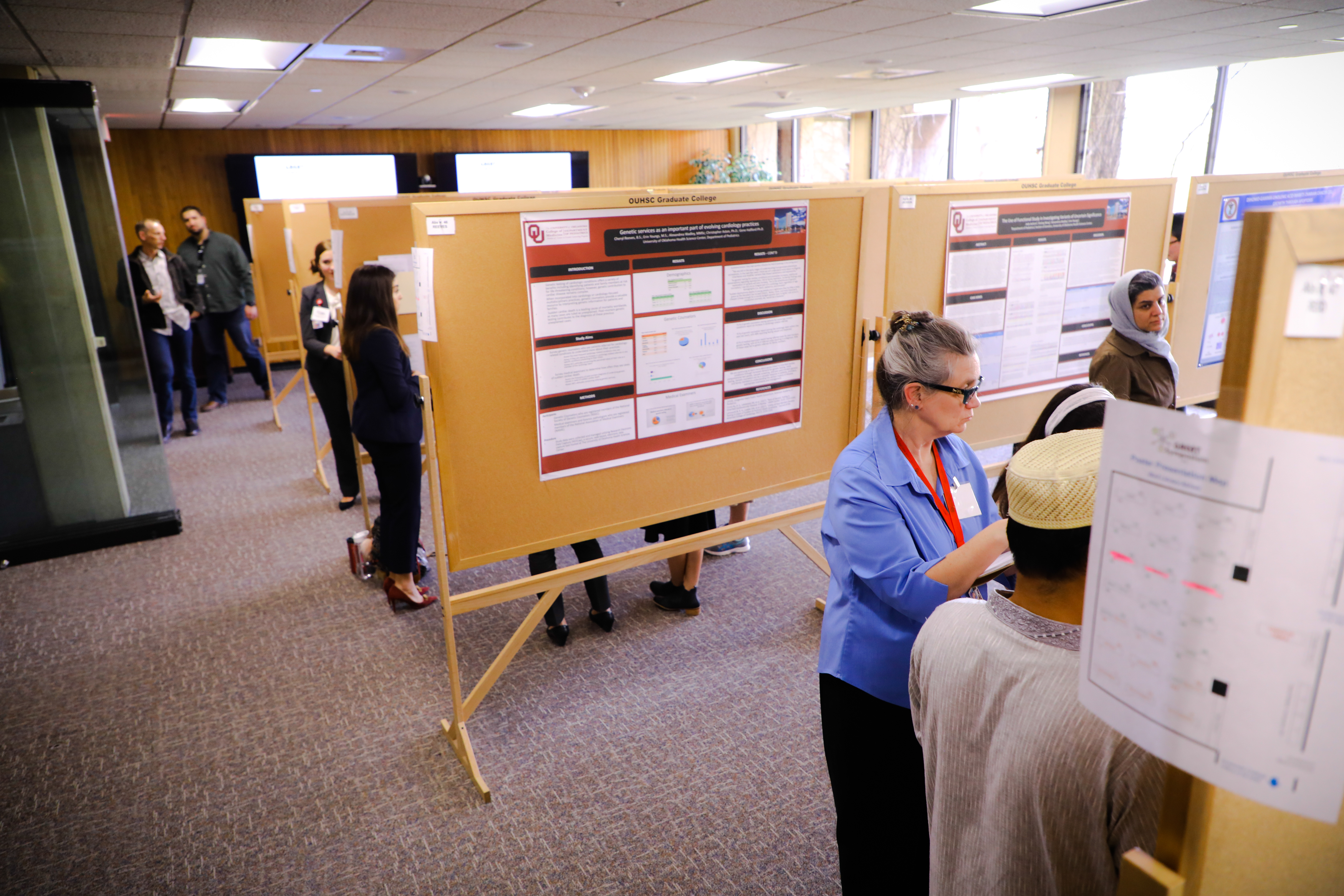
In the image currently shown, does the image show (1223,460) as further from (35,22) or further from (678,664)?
(35,22)

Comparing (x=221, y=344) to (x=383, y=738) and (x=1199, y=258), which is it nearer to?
(x=383, y=738)

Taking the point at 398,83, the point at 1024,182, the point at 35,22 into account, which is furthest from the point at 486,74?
the point at 1024,182

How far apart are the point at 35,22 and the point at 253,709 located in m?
3.66

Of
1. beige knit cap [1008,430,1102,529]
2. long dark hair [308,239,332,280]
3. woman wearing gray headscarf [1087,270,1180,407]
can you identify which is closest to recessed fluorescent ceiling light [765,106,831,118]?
long dark hair [308,239,332,280]

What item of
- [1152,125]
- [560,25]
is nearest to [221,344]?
[560,25]

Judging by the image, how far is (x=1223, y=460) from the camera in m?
0.57

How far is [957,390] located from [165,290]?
22.8 feet

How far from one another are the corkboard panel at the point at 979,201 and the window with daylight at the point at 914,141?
7034mm

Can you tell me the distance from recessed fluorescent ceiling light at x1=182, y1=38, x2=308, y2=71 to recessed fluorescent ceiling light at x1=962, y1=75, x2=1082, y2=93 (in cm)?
621

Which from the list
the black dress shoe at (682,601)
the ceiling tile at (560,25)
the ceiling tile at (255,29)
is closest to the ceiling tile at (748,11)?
the ceiling tile at (560,25)

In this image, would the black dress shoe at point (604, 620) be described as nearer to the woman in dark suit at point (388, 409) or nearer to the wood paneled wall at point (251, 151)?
the woman in dark suit at point (388, 409)

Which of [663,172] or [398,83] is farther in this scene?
[663,172]

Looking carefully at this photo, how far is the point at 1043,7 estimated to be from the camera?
15.0 feet

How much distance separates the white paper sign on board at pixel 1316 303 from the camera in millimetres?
551
